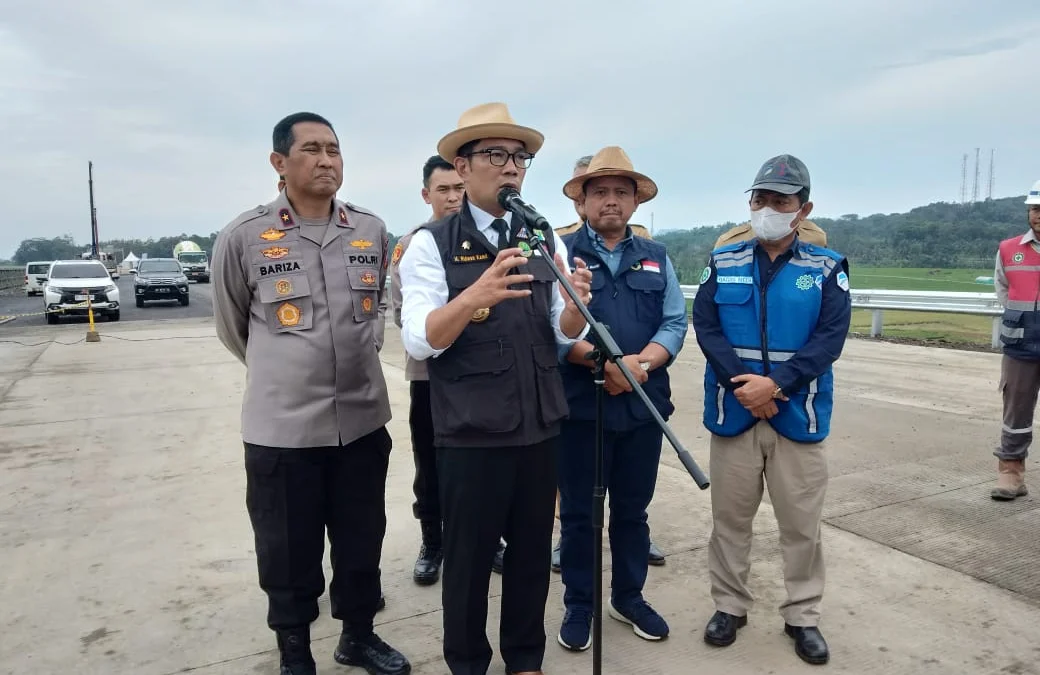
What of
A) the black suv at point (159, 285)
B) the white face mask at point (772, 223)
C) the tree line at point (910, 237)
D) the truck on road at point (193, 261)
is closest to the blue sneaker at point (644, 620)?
the white face mask at point (772, 223)

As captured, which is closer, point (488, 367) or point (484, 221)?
point (488, 367)

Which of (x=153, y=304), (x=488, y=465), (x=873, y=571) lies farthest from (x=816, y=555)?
(x=153, y=304)

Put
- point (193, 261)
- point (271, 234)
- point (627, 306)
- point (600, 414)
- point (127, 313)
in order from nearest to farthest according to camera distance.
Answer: point (600, 414) < point (271, 234) < point (627, 306) < point (127, 313) < point (193, 261)

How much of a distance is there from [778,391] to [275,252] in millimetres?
1908

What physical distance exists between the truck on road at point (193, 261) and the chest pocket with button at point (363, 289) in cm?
4019

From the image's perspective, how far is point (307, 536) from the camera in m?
2.58

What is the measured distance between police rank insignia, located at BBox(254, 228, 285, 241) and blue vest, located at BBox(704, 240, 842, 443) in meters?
1.72

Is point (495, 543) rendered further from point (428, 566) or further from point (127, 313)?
point (127, 313)

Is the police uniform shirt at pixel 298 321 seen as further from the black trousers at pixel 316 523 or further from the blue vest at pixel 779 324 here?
the blue vest at pixel 779 324

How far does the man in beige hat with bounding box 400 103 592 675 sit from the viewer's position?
2.28 meters

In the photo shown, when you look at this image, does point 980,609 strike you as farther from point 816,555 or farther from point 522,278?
point 522,278

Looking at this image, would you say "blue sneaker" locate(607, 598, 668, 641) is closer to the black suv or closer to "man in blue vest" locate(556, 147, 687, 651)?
"man in blue vest" locate(556, 147, 687, 651)

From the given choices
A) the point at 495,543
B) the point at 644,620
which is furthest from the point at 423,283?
the point at 644,620

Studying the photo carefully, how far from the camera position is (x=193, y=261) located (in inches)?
1681
